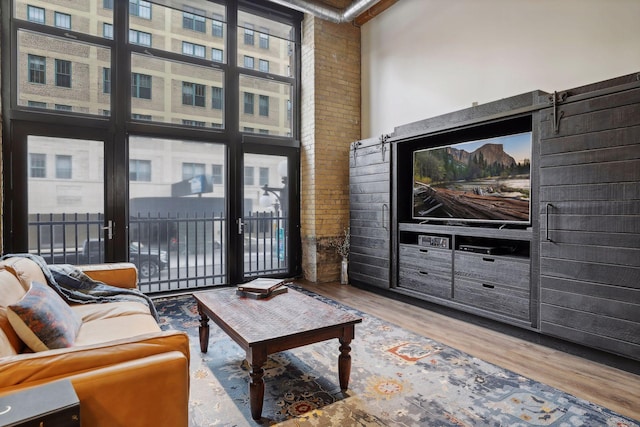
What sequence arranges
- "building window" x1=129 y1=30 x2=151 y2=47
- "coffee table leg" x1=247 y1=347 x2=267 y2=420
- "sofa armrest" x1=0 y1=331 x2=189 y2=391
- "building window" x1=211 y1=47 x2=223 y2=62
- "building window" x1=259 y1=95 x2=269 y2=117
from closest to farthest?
"sofa armrest" x1=0 y1=331 x2=189 y2=391 → "coffee table leg" x1=247 y1=347 x2=267 y2=420 → "building window" x1=129 y1=30 x2=151 y2=47 → "building window" x1=211 y1=47 x2=223 y2=62 → "building window" x1=259 y1=95 x2=269 y2=117

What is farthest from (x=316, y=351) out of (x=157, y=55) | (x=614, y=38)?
(x=157, y=55)

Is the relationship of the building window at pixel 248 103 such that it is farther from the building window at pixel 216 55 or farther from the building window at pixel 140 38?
the building window at pixel 140 38

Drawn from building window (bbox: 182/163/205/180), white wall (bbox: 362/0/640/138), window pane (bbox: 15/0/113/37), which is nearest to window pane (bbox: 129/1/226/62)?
window pane (bbox: 15/0/113/37)

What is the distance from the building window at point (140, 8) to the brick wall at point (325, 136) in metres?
2.10

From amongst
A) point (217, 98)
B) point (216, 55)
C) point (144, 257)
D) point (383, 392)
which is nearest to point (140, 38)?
point (216, 55)

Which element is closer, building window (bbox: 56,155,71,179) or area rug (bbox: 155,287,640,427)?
area rug (bbox: 155,287,640,427)

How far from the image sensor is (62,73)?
3.93 m

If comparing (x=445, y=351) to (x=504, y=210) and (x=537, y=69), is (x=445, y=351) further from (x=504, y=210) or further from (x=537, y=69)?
(x=537, y=69)

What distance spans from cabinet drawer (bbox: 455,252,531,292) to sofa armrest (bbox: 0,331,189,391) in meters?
2.78

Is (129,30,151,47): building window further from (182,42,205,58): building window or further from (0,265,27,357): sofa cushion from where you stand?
(0,265,27,357): sofa cushion

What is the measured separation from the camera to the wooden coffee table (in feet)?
Result: 6.50

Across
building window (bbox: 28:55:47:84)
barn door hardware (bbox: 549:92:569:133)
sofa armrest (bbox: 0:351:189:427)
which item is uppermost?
building window (bbox: 28:55:47:84)

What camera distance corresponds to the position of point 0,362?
122cm

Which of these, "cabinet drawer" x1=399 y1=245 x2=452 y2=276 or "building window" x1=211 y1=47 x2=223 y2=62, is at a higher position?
"building window" x1=211 y1=47 x2=223 y2=62
